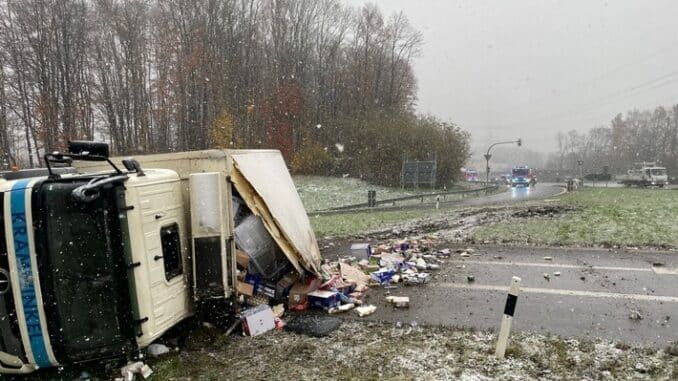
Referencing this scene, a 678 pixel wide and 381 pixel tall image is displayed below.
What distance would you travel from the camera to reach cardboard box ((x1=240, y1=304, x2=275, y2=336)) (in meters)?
5.05

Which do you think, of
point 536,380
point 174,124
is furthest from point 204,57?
point 536,380

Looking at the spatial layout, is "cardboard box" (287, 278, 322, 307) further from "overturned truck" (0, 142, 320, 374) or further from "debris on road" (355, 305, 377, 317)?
"overturned truck" (0, 142, 320, 374)

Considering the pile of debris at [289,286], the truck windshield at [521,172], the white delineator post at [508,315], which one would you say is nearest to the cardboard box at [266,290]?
the pile of debris at [289,286]

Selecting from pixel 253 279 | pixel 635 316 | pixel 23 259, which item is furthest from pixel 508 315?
pixel 23 259

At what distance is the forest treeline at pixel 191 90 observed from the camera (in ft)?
96.0

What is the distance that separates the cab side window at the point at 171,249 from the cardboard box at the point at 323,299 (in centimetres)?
197

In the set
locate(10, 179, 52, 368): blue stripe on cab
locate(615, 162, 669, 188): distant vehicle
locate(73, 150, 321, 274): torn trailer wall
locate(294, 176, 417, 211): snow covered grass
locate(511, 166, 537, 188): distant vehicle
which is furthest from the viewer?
locate(511, 166, 537, 188): distant vehicle

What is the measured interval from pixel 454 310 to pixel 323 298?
1771mm

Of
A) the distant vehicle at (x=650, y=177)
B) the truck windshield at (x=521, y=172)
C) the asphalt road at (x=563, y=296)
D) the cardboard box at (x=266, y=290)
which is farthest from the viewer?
the truck windshield at (x=521, y=172)

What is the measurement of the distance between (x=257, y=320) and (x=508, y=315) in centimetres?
284

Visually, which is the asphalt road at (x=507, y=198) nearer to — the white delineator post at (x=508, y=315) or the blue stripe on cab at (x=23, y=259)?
the white delineator post at (x=508, y=315)

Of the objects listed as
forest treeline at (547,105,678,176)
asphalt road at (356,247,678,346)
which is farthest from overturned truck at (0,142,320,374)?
forest treeline at (547,105,678,176)

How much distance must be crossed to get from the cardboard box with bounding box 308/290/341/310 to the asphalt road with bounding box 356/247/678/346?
59cm

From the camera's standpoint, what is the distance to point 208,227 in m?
4.70
